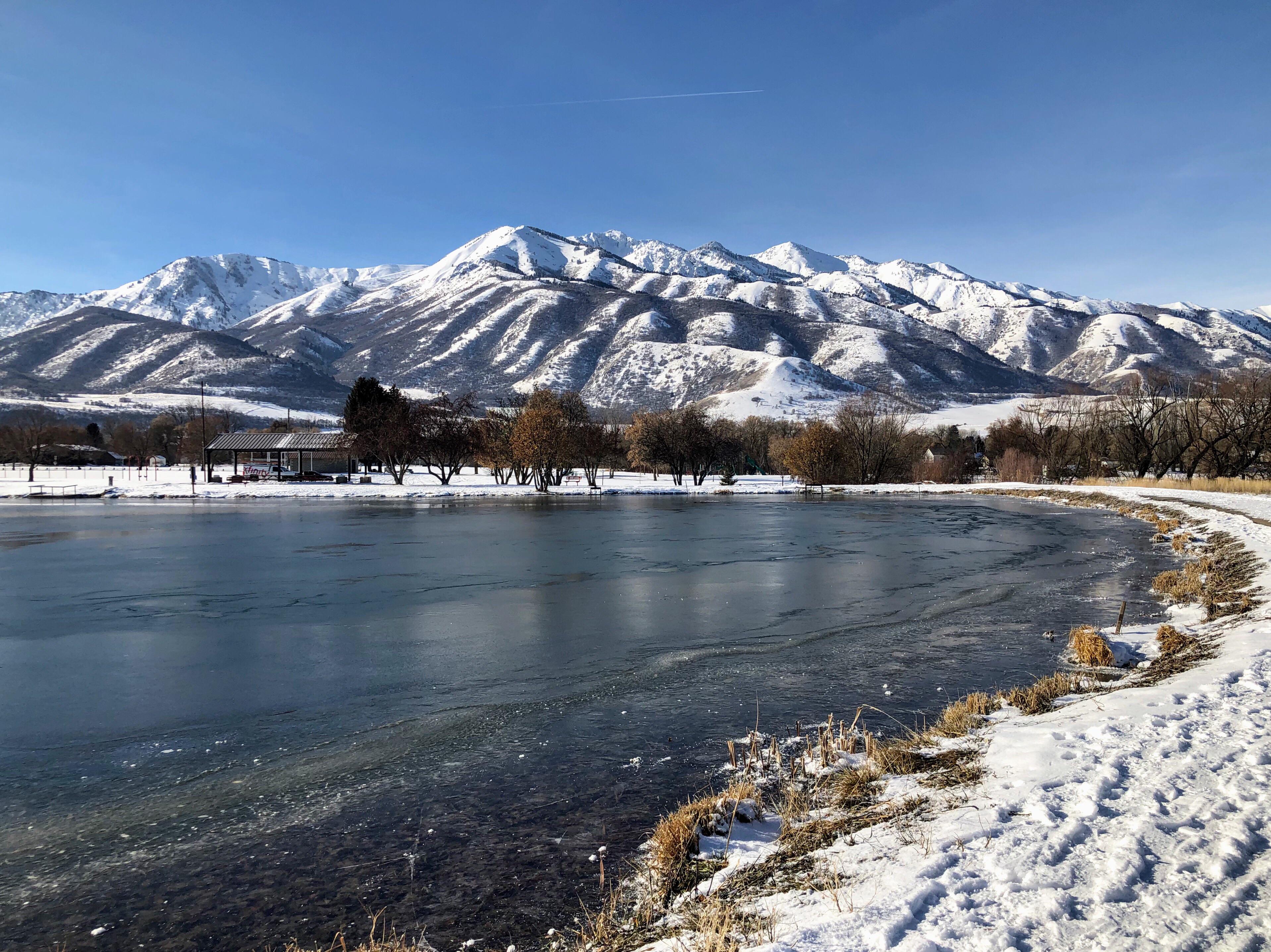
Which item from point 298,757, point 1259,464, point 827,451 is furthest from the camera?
point 827,451

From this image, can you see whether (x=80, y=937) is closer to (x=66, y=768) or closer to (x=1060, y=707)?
(x=66, y=768)

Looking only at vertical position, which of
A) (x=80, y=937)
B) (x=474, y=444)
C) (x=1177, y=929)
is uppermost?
(x=474, y=444)

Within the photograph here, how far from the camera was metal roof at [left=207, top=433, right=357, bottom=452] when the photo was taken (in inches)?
3620

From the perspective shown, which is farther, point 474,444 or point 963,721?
point 474,444

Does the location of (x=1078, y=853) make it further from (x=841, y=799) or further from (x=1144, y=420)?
(x=1144, y=420)

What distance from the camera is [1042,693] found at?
9234mm

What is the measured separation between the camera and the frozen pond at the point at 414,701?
19.2ft

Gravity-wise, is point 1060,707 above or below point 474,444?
below

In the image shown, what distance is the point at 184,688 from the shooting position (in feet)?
35.3

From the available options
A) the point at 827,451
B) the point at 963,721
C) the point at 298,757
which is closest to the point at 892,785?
the point at 963,721

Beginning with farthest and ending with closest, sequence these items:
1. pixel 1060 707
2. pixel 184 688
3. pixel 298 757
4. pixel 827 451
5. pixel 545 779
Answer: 1. pixel 827 451
2. pixel 184 688
3. pixel 1060 707
4. pixel 298 757
5. pixel 545 779

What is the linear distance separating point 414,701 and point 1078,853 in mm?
7556

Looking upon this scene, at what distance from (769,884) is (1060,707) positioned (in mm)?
5158

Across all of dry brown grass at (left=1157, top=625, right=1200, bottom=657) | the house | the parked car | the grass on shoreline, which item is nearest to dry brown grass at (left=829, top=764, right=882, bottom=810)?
the grass on shoreline
